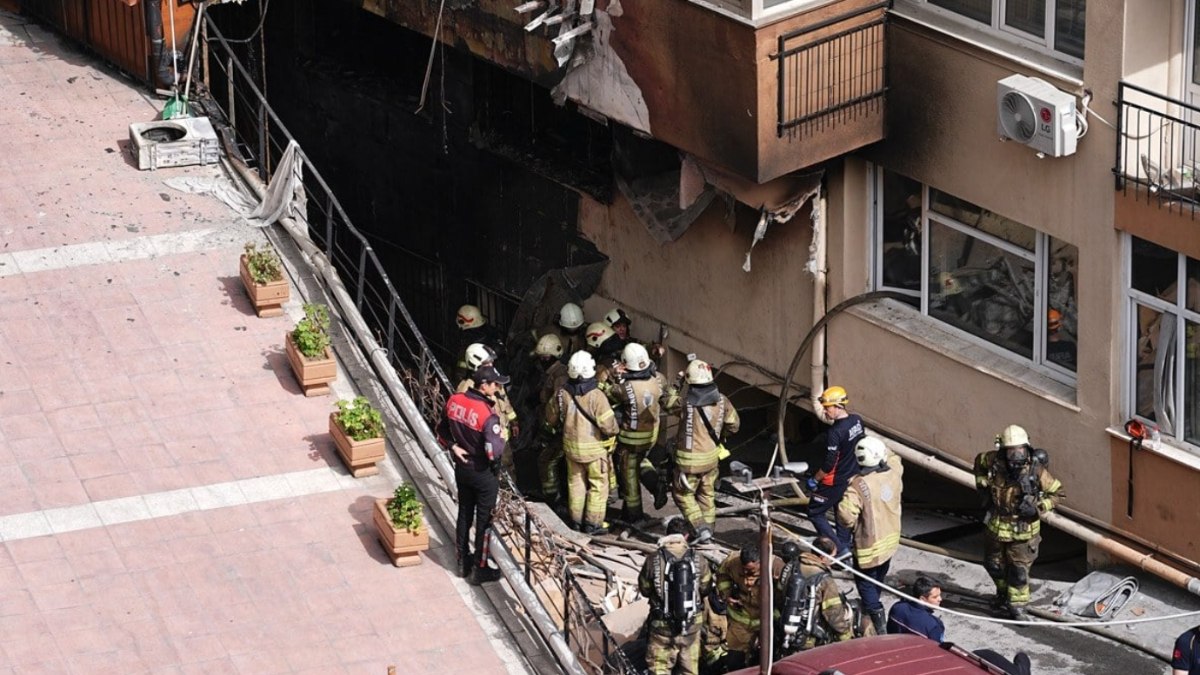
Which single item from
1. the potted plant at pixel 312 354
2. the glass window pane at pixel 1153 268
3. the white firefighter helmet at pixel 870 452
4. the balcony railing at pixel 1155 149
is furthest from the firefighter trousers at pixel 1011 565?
the potted plant at pixel 312 354

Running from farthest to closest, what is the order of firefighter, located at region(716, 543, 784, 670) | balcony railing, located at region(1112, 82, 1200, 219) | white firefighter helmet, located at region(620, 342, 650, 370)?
white firefighter helmet, located at region(620, 342, 650, 370) < balcony railing, located at region(1112, 82, 1200, 219) < firefighter, located at region(716, 543, 784, 670)

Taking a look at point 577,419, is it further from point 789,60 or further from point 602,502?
point 789,60

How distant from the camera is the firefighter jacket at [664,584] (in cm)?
1631

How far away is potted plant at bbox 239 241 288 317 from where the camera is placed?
19453mm

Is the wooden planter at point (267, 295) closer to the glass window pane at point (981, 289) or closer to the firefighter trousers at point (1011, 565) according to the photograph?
the glass window pane at point (981, 289)

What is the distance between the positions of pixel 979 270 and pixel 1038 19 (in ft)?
7.48

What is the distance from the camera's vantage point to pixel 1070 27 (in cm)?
1784

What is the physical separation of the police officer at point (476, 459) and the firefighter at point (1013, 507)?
12.8ft

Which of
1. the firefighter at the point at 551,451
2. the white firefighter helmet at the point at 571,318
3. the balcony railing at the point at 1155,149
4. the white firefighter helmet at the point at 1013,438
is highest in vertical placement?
the balcony railing at the point at 1155,149

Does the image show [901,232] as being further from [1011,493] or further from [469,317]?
[469,317]

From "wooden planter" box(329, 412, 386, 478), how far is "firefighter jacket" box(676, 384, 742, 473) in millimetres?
2889

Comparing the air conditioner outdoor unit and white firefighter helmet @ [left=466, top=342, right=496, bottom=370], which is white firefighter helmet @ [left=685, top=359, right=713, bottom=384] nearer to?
white firefighter helmet @ [left=466, top=342, right=496, bottom=370]

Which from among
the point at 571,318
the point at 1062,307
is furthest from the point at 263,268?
the point at 1062,307

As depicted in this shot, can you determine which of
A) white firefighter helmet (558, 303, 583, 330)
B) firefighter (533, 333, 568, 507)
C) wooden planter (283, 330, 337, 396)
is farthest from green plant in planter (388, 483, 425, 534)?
white firefighter helmet (558, 303, 583, 330)
